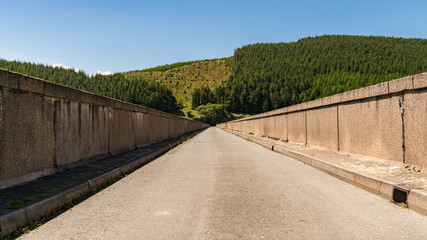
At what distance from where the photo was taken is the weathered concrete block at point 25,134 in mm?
4793

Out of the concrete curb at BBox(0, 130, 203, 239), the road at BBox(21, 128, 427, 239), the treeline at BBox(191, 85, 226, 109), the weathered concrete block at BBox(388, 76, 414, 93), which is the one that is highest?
the treeline at BBox(191, 85, 226, 109)

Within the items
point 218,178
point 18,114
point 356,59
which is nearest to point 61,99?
point 18,114

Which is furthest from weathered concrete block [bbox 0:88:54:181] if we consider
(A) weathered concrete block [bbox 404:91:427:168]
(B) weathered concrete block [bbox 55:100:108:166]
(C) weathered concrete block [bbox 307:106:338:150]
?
(C) weathered concrete block [bbox 307:106:338:150]

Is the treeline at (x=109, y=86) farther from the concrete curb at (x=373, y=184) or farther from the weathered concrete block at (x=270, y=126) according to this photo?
the concrete curb at (x=373, y=184)

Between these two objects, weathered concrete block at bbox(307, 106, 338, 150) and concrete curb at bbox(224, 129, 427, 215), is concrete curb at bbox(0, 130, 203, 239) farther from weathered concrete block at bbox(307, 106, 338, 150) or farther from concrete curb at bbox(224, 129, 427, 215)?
weathered concrete block at bbox(307, 106, 338, 150)

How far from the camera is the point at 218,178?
6887 mm

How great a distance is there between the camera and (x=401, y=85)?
20.7 feet

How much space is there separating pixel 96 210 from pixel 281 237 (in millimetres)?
2697

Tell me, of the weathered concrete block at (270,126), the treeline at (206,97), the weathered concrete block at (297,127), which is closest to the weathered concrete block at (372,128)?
the weathered concrete block at (297,127)

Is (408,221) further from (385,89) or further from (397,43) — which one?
(397,43)

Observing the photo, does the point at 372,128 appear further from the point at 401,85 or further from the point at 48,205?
the point at 48,205

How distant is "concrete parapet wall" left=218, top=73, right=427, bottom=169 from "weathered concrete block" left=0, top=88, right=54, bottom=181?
24.6 feet

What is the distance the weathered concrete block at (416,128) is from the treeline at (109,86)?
461ft

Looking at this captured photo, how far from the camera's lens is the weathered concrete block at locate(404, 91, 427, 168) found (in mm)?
5711
